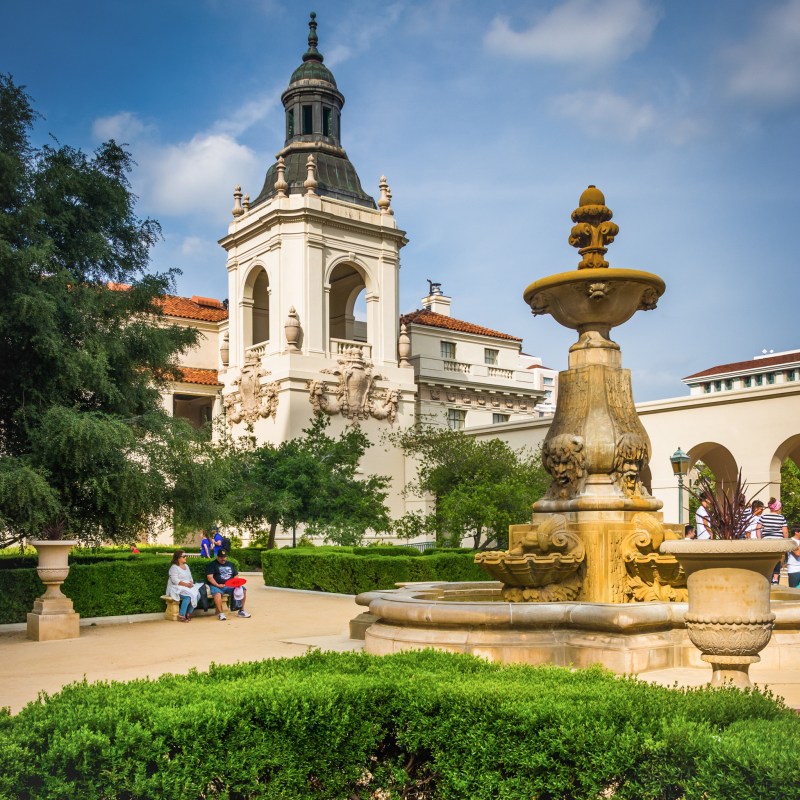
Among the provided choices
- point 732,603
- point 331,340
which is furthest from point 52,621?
point 331,340

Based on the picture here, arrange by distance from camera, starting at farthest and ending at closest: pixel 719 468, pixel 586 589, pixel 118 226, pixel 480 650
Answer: pixel 719 468 → pixel 118 226 → pixel 586 589 → pixel 480 650

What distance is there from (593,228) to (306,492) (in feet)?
63.8

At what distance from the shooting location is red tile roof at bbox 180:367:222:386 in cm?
4012

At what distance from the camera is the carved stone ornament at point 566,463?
10.4 metres

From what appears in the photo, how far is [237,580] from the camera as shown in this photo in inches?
664

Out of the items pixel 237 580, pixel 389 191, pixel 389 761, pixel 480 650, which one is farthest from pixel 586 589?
pixel 389 191

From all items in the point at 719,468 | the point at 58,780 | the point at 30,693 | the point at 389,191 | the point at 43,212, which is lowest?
the point at 30,693

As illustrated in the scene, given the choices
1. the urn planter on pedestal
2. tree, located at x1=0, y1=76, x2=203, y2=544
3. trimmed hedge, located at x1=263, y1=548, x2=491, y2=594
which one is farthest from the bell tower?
the urn planter on pedestal

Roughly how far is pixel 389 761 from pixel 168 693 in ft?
4.03

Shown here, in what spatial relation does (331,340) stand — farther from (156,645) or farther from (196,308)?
(156,645)

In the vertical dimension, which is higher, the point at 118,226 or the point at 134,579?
the point at 118,226

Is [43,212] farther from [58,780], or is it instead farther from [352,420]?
[352,420]

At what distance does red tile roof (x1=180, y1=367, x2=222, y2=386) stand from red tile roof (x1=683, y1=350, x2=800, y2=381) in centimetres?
4550

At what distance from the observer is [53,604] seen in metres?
14.0
